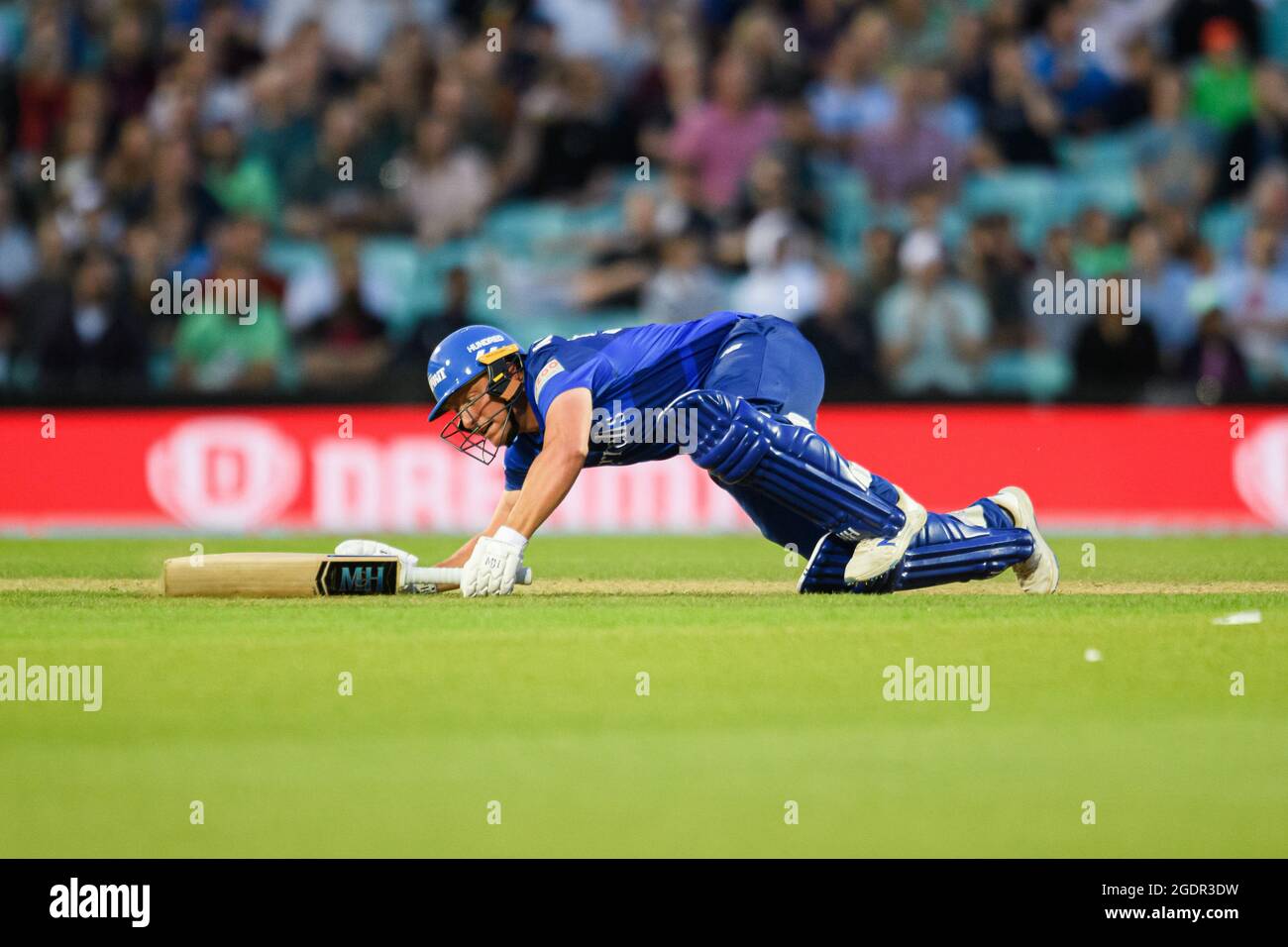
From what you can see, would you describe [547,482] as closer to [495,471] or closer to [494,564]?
[494,564]

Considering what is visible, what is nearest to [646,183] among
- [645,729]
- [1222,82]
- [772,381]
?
[1222,82]

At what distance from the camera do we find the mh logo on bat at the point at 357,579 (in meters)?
8.73

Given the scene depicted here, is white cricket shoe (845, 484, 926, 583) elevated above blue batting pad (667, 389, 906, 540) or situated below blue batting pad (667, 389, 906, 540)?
below

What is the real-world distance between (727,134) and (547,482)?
9372mm

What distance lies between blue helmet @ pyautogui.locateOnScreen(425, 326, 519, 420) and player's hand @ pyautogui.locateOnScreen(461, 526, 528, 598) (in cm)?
64

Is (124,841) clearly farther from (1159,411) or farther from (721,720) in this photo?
(1159,411)

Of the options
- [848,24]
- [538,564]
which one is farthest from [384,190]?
[538,564]

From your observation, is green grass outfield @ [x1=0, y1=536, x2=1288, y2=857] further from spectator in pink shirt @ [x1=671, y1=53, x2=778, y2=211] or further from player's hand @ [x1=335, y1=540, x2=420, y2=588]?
spectator in pink shirt @ [x1=671, y1=53, x2=778, y2=211]

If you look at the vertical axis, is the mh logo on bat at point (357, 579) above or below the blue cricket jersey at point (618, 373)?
below

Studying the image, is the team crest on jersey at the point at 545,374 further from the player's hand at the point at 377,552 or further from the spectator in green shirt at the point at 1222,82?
the spectator in green shirt at the point at 1222,82

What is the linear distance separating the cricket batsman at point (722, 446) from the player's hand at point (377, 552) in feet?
0.05

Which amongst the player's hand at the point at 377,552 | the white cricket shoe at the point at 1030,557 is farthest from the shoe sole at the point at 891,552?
the player's hand at the point at 377,552

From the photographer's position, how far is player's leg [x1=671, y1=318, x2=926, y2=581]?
25.9ft

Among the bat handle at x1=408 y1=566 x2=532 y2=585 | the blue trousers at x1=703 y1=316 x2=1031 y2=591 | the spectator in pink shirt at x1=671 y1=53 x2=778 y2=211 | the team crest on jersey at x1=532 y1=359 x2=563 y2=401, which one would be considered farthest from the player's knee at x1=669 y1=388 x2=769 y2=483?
the spectator in pink shirt at x1=671 y1=53 x2=778 y2=211
